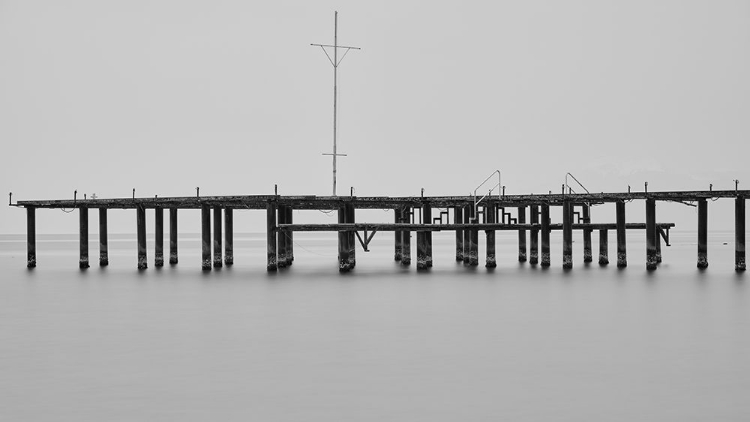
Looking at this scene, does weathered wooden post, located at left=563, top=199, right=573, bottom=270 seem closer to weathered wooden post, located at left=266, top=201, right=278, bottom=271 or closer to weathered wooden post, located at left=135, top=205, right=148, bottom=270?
weathered wooden post, located at left=266, top=201, right=278, bottom=271

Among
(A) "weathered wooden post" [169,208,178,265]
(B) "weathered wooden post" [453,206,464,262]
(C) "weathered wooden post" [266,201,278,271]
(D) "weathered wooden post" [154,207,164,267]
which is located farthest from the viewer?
(B) "weathered wooden post" [453,206,464,262]

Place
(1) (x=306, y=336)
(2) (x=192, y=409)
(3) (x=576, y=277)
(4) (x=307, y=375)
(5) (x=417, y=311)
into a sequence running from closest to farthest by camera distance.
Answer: (2) (x=192, y=409)
(4) (x=307, y=375)
(1) (x=306, y=336)
(5) (x=417, y=311)
(3) (x=576, y=277)

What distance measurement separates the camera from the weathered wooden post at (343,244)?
142 ft

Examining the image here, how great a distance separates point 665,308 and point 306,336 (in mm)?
13581

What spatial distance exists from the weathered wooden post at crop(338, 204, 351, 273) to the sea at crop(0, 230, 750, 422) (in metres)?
2.25

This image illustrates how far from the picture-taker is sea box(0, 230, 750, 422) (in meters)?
17.2

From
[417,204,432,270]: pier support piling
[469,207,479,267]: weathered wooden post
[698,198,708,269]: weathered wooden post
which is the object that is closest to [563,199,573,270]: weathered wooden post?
[469,207,479,267]: weathered wooden post

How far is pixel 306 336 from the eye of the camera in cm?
2664

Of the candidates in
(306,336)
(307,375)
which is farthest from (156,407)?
(306,336)

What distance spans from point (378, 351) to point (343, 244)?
21613mm

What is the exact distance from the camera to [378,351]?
2372 cm

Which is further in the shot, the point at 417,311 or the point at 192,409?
the point at 417,311

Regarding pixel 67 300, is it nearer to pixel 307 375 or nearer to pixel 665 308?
pixel 307 375

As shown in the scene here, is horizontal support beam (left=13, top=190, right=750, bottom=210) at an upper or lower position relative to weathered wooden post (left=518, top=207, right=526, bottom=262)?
upper
